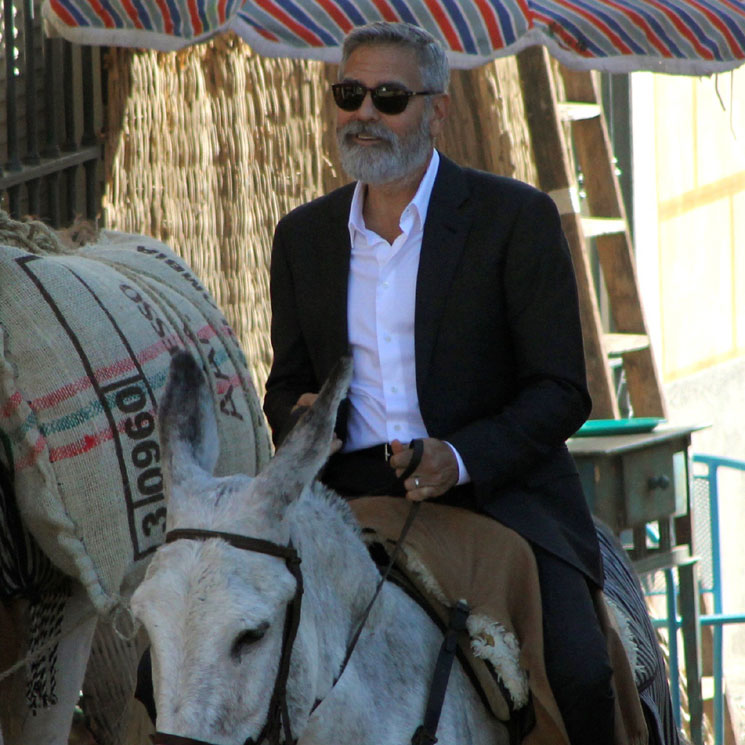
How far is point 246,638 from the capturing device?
2.15 meters

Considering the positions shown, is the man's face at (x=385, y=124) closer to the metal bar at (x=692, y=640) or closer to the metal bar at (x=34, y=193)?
the metal bar at (x=34, y=193)

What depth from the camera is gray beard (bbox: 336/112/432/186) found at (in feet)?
9.50

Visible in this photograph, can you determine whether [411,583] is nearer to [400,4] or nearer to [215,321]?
[215,321]

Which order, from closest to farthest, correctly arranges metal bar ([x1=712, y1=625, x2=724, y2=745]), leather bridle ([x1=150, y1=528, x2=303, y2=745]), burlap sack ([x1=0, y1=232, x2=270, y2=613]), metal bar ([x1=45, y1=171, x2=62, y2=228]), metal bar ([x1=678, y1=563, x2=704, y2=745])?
leather bridle ([x1=150, y1=528, x2=303, y2=745]), burlap sack ([x1=0, y1=232, x2=270, y2=613]), metal bar ([x1=45, y1=171, x2=62, y2=228]), metal bar ([x1=678, y1=563, x2=704, y2=745]), metal bar ([x1=712, y1=625, x2=724, y2=745])

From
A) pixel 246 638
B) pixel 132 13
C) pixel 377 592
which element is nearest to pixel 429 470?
pixel 377 592

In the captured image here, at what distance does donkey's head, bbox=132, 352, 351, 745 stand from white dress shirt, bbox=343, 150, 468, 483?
0.64 metres

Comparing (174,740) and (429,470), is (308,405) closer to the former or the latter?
(429,470)

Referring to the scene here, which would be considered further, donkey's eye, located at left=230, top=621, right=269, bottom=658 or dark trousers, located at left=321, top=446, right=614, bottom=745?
dark trousers, located at left=321, top=446, right=614, bottom=745

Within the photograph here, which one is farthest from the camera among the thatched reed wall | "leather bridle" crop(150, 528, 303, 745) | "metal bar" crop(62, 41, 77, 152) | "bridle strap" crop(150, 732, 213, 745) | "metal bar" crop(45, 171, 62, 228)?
the thatched reed wall

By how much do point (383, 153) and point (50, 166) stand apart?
2534mm

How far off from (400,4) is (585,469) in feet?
6.94

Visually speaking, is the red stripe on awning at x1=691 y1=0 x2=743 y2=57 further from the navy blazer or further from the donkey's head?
A: the donkey's head

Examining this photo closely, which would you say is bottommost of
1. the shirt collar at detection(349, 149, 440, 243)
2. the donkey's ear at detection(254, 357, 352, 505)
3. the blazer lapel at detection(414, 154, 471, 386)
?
the donkey's ear at detection(254, 357, 352, 505)

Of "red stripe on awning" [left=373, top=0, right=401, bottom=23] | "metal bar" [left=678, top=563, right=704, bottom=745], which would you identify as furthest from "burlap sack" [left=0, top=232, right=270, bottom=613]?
"metal bar" [left=678, top=563, right=704, bottom=745]
